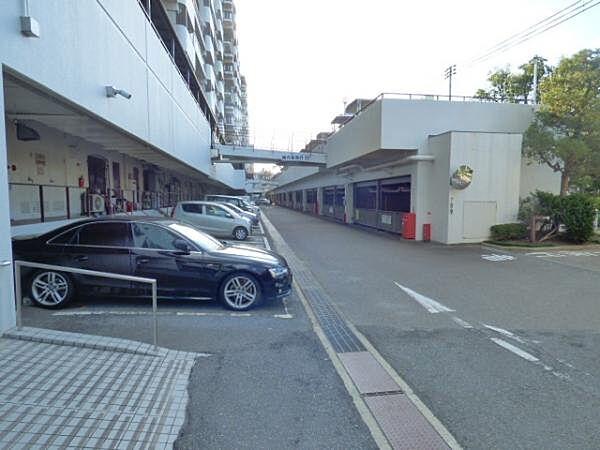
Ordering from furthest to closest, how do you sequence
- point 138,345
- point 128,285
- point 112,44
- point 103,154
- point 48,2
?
point 103,154
point 112,44
point 128,285
point 48,2
point 138,345

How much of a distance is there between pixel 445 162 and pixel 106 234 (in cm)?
1248

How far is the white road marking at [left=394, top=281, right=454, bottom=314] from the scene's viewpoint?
6.36 meters

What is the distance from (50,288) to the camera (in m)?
5.76

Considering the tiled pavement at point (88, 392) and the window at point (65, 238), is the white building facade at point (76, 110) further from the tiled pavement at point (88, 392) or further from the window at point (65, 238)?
the window at point (65, 238)

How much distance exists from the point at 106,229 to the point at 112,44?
4.08m

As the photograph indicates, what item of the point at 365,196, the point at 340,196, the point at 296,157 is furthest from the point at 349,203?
the point at 296,157

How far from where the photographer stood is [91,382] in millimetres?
3412

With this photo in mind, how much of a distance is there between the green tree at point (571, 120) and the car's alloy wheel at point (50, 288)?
15796 mm

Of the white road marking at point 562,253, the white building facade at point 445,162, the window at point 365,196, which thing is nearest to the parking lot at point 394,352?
the white road marking at point 562,253

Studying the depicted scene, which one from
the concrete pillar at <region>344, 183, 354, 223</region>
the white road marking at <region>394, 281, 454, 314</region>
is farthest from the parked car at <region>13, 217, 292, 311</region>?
the concrete pillar at <region>344, 183, 354, 223</region>

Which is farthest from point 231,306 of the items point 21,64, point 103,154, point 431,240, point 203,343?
point 431,240

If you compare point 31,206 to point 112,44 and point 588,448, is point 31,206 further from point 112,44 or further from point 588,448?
point 588,448

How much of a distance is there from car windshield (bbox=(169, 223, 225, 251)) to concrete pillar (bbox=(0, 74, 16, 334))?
2.32m

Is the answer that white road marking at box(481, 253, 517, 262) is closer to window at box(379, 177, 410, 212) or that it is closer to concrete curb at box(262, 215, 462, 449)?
window at box(379, 177, 410, 212)
